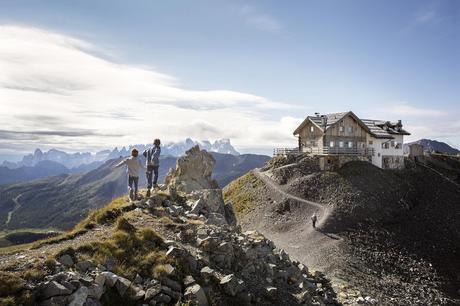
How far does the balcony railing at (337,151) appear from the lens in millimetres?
75238

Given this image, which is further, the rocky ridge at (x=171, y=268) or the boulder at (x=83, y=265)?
the boulder at (x=83, y=265)

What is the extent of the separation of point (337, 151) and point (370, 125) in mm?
20289

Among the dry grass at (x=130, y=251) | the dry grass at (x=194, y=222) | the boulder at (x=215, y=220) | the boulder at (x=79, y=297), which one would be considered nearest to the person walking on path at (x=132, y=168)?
the dry grass at (x=194, y=222)

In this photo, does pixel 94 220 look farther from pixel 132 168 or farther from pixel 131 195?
pixel 132 168

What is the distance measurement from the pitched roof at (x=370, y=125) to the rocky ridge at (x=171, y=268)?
55171 mm

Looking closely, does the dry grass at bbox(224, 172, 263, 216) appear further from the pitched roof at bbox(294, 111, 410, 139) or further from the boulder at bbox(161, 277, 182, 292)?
the boulder at bbox(161, 277, 182, 292)

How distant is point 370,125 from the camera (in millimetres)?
89375

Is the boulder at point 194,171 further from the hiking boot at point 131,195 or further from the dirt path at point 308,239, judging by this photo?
the hiking boot at point 131,195

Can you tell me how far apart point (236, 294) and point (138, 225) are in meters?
8.05

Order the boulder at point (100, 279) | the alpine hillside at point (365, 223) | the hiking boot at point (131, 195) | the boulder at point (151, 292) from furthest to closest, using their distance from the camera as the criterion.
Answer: the alpine hillside at point (365, 223) → the hiking boot at point (131, 195) → the boulder at point (151, 292) → the boulder at point (100, 279)

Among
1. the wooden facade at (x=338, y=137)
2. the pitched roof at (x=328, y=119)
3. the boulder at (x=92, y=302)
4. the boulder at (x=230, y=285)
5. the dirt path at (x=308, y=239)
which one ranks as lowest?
the dirt path at (x=308, y=239)

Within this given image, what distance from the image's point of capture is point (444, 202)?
6844 centimetres

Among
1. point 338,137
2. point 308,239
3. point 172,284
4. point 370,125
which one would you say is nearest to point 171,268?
point 172,284

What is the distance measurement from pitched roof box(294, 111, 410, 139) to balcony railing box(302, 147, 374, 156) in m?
4.44
